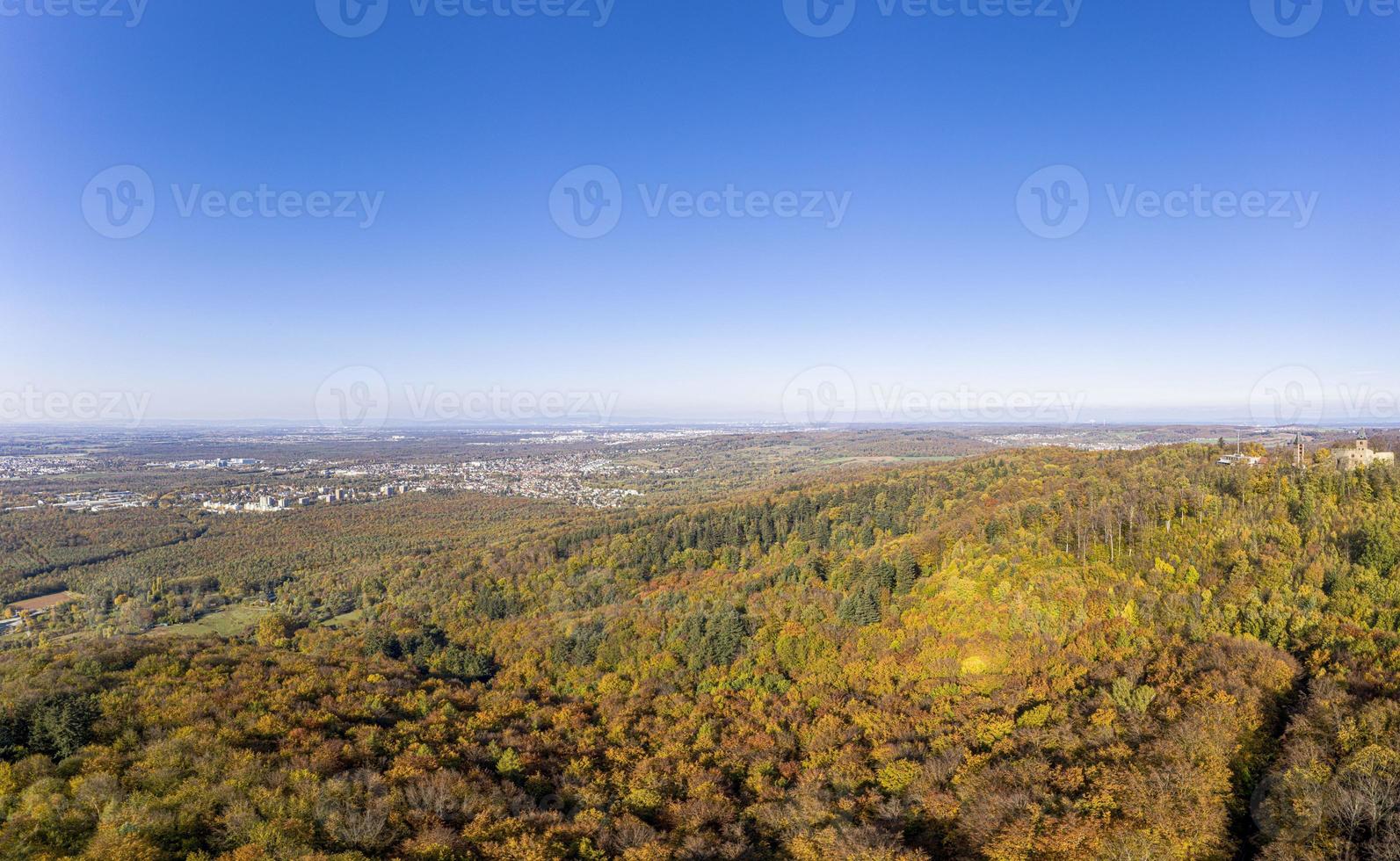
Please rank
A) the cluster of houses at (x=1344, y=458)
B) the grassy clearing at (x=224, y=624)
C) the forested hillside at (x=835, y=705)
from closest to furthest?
the forested hillside at (x=835, y=705), the cluster of houses at (x=1344, y=458), the grassy clearing at (x=224, y=624)

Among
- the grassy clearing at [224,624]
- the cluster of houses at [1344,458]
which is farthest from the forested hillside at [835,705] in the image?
the grassy clearing at [224,624]

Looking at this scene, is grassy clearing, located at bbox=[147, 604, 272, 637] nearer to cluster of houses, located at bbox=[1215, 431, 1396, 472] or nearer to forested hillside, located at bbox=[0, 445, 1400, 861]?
forested hillside, located at bbox=[0, 445, 1400, 861]

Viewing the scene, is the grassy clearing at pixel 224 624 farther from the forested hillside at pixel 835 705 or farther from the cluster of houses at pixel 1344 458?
the cluster of houses at pixel 1344 458

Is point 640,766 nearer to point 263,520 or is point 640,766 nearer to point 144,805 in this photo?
point 144,805

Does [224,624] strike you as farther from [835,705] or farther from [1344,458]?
[1344,458]

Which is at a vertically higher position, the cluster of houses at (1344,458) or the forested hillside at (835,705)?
the cluster of houses at (1344,458)

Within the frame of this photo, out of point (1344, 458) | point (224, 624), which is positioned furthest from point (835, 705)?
point (224, 624)

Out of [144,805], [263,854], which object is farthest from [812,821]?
[144,805]

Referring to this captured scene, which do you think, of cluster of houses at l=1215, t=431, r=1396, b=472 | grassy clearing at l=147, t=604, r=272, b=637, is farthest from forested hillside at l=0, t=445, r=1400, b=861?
grassy clearing at l=147, t=604, r=272, b=637

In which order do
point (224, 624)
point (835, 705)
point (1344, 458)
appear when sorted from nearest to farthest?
point (835, 705), point (1344, 458), point (224, 624)
